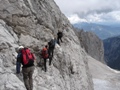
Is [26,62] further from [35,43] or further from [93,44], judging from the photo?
[93,44]

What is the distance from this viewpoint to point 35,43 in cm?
2278

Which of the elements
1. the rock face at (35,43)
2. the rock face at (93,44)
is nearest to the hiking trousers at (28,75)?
the rock face at (35,43)

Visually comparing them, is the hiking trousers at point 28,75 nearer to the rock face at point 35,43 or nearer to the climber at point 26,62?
the climber at point 26,62

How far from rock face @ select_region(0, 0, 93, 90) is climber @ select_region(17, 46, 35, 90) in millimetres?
509

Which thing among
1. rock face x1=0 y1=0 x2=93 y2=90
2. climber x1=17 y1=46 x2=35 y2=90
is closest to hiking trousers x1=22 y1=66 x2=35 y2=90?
climber x1=17 y1=46 x2=35 y2=90

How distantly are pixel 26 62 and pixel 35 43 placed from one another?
7097 millimetres

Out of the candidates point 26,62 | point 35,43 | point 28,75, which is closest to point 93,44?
point 35,43

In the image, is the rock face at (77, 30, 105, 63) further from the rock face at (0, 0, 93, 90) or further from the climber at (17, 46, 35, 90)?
the climber at (17, 46, 35, 90)

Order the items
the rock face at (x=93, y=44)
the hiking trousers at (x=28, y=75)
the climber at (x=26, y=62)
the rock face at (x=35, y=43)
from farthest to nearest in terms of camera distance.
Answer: the rock face at (x=93, y=44) < the rock face at (x=35, y=43) < the hiking trousers at (x=28, y=75) < the climber at (x=26, y=62)

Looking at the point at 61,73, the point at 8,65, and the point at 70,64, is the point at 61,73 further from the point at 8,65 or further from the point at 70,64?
the point at 8,65

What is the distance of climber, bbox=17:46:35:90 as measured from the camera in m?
15.8

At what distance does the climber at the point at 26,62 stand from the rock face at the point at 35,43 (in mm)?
509

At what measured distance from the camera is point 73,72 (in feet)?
89.3

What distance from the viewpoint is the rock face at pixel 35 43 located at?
1755 centimetres
